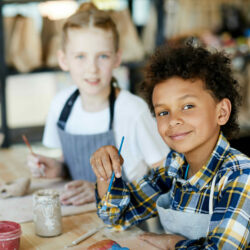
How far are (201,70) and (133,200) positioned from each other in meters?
0.41

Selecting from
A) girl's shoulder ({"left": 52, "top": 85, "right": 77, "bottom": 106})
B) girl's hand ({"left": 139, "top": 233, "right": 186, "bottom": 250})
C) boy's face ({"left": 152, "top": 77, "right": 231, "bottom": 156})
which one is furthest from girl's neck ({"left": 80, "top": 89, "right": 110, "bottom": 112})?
girl's hand ({"left": 139, "top": 233, "right": 186, "bottom": 250})

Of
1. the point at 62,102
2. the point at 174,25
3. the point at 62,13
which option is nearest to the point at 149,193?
the point at 62,102

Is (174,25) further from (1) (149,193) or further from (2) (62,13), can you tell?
(1) (149,193)

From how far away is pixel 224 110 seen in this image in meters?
1.27

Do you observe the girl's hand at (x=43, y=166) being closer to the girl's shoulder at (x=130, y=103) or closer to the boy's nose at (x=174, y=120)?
the girl's shoulder at (x=130, y=103)

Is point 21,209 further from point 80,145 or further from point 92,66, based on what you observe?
point 92,66

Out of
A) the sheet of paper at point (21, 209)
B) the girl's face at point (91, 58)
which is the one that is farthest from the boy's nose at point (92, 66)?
the sheet of paper at point (21, 209)

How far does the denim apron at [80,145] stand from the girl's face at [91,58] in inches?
3.1

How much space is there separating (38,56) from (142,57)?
69cm

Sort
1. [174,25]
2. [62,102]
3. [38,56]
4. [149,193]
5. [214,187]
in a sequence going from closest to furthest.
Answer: [214,187]
[149,193]
[62,102]
[38,56]
[174,25]

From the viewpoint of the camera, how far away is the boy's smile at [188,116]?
1.21 metres

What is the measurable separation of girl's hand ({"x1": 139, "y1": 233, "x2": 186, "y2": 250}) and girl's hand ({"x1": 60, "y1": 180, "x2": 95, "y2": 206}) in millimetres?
349

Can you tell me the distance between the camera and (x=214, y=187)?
1.19 metres

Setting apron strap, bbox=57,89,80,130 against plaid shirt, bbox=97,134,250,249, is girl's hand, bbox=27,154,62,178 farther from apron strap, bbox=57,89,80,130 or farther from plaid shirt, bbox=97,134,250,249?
plaid shirt, bbox=97,134,250,249
